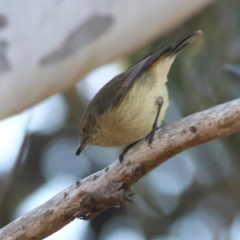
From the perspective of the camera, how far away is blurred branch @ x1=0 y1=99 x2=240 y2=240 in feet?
3.43

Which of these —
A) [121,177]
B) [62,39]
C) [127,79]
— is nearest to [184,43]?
[127,79]

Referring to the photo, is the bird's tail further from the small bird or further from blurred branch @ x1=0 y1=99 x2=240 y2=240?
blurred branch @ x1=0 y1=99 x2=240 y2=240

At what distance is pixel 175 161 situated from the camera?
216 centimetres

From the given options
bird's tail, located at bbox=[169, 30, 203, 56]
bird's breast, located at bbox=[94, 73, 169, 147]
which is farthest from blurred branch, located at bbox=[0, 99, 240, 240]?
bird's tail, located at bbox=[169, 30, 203, 56]

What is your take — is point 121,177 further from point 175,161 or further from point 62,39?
point 175,161

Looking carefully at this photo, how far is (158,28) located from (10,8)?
0.42m

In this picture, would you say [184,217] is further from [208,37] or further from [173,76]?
[208,37]

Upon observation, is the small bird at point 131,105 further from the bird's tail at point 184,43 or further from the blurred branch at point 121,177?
the blurred branch at point 121,177

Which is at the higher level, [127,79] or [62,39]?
[62,39]

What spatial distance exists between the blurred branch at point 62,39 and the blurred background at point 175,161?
52cm

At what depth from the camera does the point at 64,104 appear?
7.49 feet

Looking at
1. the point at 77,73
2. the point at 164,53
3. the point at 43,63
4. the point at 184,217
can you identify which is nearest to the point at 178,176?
the point at 184,217

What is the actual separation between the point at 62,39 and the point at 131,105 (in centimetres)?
27

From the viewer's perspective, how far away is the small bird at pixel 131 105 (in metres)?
1.41
